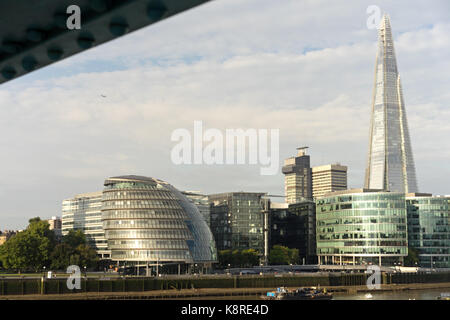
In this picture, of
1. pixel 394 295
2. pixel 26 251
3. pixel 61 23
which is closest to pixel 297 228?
pixel 394 295

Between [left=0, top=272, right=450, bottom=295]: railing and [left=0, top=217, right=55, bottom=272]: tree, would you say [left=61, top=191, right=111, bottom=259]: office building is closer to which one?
[left=0, top=217, right=55, bottom=272]: tree

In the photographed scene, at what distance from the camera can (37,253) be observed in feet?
353

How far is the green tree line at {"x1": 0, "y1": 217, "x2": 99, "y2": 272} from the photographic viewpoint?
106 metres

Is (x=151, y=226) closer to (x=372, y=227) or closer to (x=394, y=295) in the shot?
(x=394, y=295)

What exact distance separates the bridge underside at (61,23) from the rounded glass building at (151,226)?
106320 millimetres

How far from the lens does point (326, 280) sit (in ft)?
338

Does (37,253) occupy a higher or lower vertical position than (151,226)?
lower

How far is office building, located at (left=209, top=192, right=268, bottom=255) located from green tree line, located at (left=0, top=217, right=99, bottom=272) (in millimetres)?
52604

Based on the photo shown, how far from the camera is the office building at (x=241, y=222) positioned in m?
159

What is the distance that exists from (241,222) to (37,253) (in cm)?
6485

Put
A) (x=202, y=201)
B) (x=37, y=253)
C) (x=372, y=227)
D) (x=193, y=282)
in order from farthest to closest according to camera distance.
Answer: (x=202, y=201), (x=372, y=227), (x=37, y=253), (x=193, y=282)
